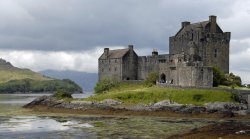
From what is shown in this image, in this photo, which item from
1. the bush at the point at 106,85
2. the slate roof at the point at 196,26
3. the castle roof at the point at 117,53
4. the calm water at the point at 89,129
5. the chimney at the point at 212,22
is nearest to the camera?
the calm water at the point at 89,129

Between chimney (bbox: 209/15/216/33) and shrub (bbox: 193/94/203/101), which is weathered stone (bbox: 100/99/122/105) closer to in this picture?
shrub (bbox: 193/94/203/101)

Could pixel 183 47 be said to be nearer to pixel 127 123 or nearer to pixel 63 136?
pixel 127 123

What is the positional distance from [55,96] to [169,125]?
44.4m

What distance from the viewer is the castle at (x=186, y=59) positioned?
9150 centimetres

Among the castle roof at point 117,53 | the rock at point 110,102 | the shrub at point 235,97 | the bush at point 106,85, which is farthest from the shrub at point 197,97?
the castle roof at point 117,53

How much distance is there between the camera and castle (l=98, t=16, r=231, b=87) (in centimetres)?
9150

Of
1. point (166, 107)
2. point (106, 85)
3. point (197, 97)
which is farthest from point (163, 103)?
point (106, 85)

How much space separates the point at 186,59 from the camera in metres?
98.8

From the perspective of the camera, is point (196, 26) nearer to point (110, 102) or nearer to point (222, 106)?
point (110, 102)

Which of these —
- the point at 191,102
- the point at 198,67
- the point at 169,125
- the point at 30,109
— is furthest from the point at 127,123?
the point at 30,109

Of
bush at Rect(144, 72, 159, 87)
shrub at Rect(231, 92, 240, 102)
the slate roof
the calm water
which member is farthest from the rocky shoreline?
the slate roof

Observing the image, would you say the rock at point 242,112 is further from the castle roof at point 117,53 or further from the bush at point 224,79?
the castle roof at point 117,53

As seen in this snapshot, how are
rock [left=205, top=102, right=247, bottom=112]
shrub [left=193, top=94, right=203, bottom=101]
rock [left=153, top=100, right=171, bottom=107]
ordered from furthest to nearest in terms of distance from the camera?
shrub [left=193, top=94, right=203, bottom=101] → rock [left=153, top=100, right=171, bottom=107] → rock [left=205, top=102, right=247, bottom=112]

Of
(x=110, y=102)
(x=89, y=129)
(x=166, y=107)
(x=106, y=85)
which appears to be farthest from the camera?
(x=106, y=85)
